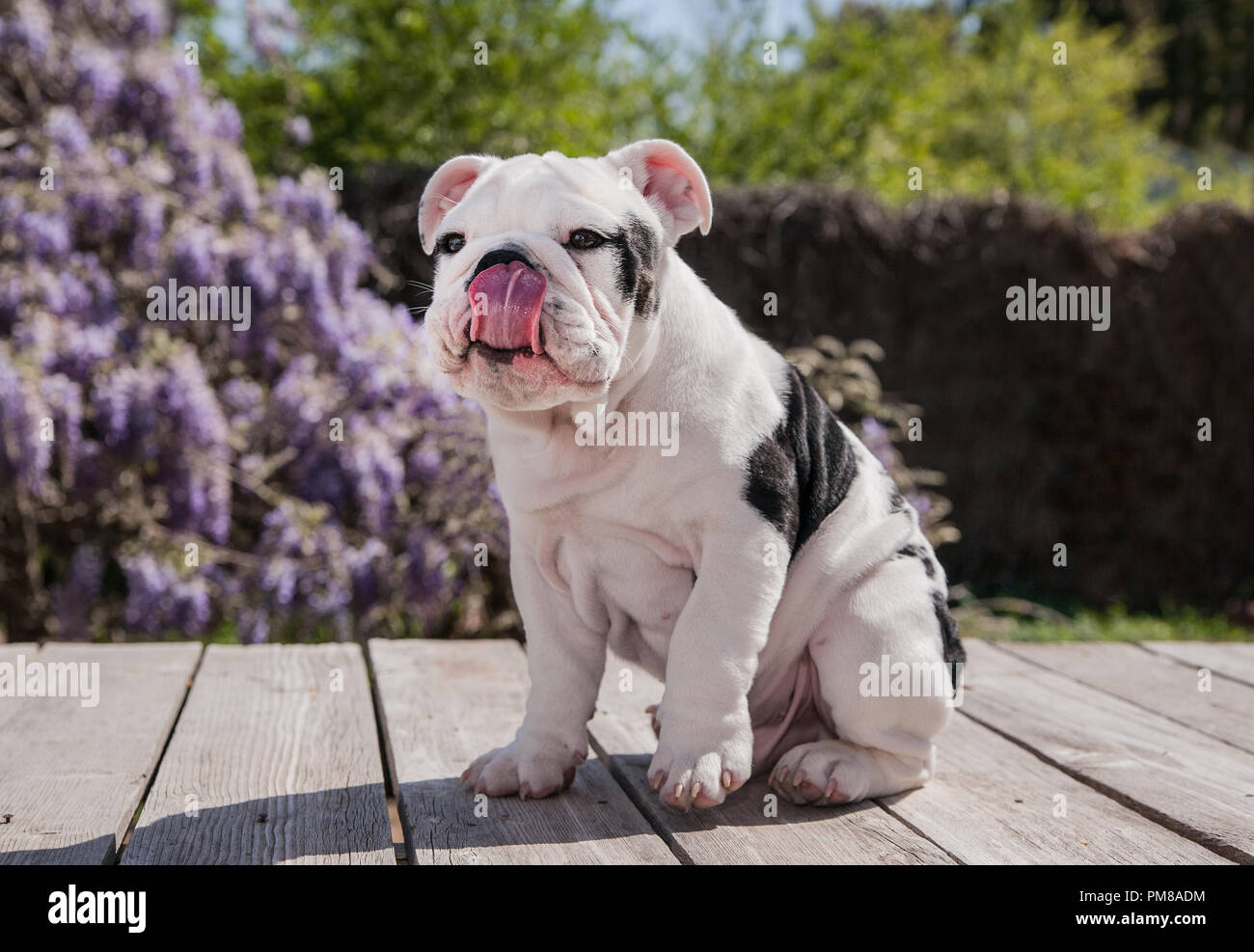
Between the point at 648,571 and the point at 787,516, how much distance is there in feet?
0.90

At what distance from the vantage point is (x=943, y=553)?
22.7 ft

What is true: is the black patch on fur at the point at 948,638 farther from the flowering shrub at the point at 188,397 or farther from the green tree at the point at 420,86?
the green tree at the point at 420,86

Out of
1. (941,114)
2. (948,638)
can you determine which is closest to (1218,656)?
(948,638)

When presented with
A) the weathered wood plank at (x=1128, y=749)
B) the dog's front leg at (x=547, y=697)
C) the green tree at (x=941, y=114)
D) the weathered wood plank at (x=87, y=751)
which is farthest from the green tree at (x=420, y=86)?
the dog's front leg at (x=547, y=697)

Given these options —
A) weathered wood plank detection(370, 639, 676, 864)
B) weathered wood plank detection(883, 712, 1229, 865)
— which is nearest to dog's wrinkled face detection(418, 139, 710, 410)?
weathered wood plank detection(370, 639, 676, 864)

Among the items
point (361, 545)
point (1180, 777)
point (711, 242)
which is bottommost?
point (1180, 777)

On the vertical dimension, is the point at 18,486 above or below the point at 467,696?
above

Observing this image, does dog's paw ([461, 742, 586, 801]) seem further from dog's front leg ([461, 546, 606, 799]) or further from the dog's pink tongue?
the dog's pink tongue

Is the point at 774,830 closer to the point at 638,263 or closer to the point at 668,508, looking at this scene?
the point at 668,508

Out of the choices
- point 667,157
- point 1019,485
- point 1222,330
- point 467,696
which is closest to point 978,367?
point 1019,485

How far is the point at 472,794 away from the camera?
91.5 inches

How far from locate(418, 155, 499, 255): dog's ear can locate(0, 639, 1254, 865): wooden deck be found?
107 centimetres

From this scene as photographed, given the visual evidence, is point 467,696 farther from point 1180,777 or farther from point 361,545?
point 361,545

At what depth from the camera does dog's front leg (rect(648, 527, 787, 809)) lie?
209cm
